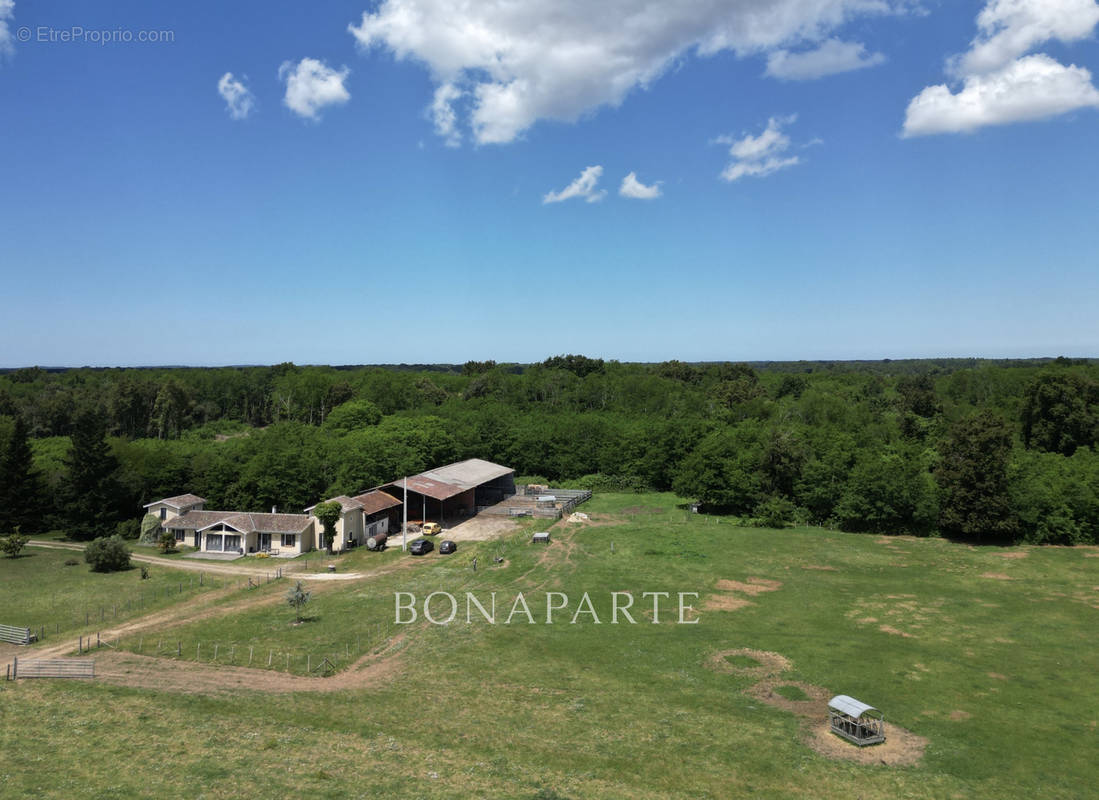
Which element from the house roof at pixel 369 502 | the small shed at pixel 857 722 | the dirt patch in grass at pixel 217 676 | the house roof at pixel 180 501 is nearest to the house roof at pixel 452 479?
the house roof at pixel 369 502

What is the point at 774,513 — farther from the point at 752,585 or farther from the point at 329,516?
the point at 329,516

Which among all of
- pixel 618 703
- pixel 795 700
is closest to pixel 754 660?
pixel 795 700

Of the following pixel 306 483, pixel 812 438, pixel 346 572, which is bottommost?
pixel 346 572

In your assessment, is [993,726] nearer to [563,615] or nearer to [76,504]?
[563,615]

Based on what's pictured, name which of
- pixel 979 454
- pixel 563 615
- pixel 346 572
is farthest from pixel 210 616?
pixel 979 454

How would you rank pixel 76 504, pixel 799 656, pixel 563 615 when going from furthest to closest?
pixel 76 504
pixel 563 615
pixel 799 656

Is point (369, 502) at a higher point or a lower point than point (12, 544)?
higher

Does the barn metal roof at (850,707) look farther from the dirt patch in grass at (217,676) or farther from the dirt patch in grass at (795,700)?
the dirt patch in grass at (217,676)
